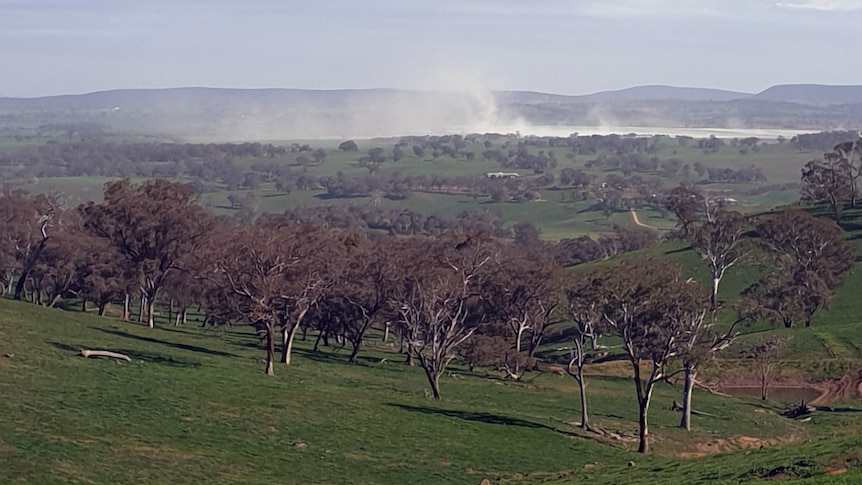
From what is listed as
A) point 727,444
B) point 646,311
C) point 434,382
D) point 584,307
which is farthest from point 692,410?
point 434,382

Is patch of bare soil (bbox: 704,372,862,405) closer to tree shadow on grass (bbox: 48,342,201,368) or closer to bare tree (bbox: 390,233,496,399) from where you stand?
bare tree (bbox: 390,233,496,399)

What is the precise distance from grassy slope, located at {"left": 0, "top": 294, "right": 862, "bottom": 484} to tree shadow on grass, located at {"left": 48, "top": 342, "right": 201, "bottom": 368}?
24 centimetres

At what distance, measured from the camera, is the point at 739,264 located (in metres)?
92.8

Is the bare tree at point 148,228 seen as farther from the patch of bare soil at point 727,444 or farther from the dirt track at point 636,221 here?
the dirt track at point 636,221

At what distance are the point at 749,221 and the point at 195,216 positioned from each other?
53637 mm

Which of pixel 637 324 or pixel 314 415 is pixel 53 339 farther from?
pixel 637 324

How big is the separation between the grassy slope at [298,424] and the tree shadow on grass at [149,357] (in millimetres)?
236

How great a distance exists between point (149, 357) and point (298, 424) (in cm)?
1376

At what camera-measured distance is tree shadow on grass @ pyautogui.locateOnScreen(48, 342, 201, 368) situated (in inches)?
2018

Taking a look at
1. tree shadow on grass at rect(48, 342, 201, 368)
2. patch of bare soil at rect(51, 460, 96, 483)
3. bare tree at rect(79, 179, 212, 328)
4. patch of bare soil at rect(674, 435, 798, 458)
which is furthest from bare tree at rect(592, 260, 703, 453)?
bare tree at rect(79, 179, 212, 328)

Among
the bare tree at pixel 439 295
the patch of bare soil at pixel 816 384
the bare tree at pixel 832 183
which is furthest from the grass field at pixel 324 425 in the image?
the bare tree at pixel 832 183

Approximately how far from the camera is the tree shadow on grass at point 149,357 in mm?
51250

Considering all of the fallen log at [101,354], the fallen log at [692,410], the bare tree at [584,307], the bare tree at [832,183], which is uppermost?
the bare tree at [832,183]

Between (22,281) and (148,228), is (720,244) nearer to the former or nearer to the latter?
(148,228)
